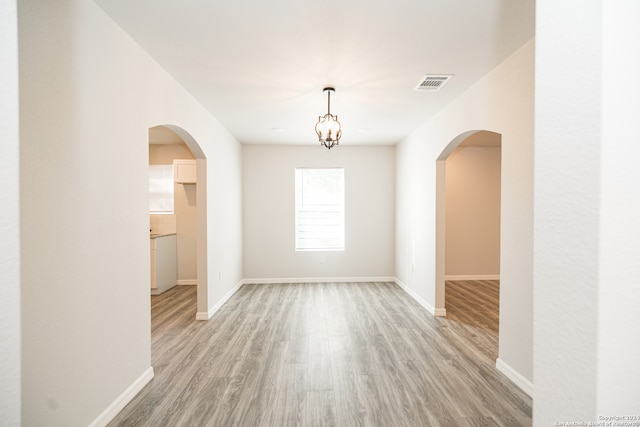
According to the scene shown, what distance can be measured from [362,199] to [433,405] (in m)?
4.34

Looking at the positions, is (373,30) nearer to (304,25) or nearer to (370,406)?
(304,25)

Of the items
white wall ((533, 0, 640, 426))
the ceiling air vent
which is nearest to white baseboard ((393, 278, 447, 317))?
the ceiling air vent

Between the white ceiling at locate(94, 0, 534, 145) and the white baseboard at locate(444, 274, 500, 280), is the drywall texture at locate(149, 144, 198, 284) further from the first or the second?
the white baseboard at locate(444, 274, 500, 280)

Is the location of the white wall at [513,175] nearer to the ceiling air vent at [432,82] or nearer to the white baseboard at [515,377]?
the white baseboard at [515,377]

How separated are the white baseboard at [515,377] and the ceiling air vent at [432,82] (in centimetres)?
255

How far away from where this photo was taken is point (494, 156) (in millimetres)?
6273

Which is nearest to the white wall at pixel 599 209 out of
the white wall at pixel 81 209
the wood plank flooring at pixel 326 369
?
the wood plank flooring at pixel 326 369

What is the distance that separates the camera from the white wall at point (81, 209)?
147 centimetres

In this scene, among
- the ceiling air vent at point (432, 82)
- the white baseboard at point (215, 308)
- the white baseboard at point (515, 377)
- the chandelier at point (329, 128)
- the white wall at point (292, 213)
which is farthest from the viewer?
the white wall at point (292, 213)

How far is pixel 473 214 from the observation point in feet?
20.6

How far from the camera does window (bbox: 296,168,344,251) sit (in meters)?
6.28

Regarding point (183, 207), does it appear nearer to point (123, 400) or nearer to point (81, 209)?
point (123, 400)

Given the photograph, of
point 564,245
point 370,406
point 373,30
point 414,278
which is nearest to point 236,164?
point 414,278

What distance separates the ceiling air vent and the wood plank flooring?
8.51ft
